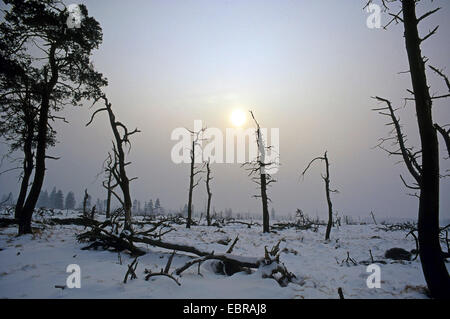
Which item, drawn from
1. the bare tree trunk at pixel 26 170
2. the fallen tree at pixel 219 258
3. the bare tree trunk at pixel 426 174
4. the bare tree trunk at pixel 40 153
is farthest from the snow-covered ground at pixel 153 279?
the bare tree trunk at pixel 26 170

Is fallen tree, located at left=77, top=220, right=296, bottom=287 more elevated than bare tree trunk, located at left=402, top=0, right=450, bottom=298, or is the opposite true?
bare tree trunk, located at left=402, top=0, right=450, bottom=298

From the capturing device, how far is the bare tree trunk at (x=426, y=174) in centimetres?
410

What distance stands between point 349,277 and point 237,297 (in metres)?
3.92

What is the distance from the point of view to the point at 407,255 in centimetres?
847

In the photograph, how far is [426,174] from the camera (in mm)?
4402

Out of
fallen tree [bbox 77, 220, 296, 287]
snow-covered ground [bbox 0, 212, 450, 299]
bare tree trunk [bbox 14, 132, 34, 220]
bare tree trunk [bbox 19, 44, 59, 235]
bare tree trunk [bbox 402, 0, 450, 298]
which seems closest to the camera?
snow-covered ground [bbox 0, 212, 450, 299]

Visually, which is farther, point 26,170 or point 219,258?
point 26,170

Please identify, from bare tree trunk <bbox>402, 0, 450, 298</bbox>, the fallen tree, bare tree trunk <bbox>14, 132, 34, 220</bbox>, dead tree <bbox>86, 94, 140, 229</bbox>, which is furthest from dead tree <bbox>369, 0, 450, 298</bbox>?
bare tree trunk <bbox>14, 132, 34, 220</bbox>

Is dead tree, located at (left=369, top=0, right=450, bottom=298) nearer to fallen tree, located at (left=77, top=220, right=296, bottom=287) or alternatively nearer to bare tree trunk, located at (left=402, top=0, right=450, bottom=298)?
bare tree trunk, located at (left=402, top=0, right=450, bottom=298)

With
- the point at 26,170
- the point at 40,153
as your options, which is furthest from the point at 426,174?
the point at 26,170

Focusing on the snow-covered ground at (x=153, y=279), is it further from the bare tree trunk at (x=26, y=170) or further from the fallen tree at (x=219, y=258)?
the bare tree trunk at (x=26, y=170)

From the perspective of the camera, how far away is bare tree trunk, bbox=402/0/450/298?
4.10 meters

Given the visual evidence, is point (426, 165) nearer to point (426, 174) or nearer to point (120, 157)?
point (426, 174)
